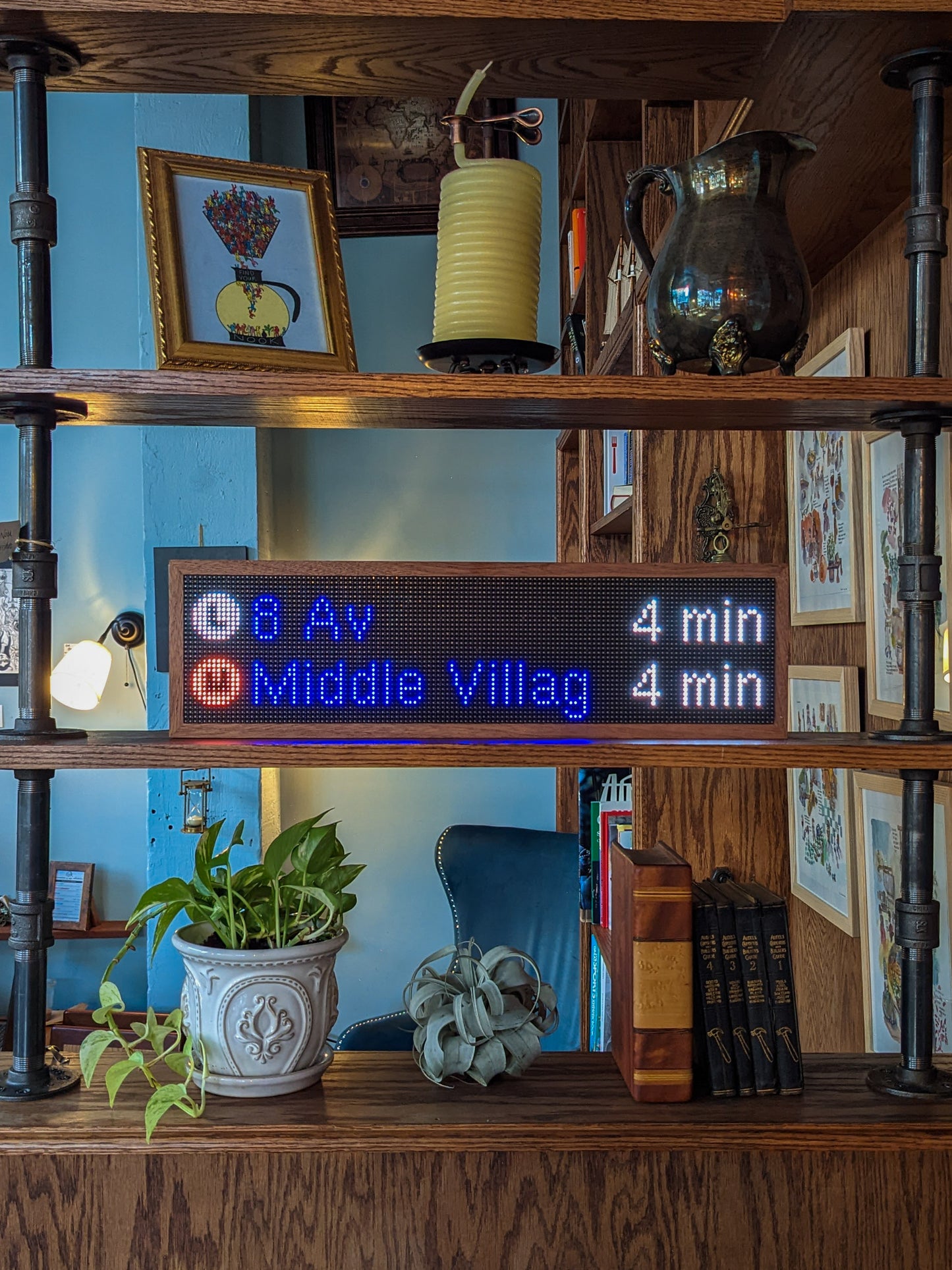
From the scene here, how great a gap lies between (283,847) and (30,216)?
0.67 metres

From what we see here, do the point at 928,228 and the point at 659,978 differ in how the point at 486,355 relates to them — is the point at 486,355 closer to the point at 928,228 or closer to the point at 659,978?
the point at 928,228

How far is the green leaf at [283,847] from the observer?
1143mm

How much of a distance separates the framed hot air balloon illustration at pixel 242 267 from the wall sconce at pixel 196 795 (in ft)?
6.52

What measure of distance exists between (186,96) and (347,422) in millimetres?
2410

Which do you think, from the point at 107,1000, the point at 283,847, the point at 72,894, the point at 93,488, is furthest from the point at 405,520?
the point at 107,1000

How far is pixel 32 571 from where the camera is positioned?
110 centimetres

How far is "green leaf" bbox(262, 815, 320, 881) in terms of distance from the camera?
114 cm

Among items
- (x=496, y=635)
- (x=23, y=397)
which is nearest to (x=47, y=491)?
(x=23, y=397)

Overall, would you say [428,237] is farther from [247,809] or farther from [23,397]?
[23,397]

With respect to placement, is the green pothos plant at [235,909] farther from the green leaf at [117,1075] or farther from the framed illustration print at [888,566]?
the framed illustration print at [888,566]

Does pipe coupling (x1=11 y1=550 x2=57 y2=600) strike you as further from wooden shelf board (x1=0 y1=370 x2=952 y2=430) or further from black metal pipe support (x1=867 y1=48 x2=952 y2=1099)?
black metal pipe support (x1=867 y1=48 x2=952 y2=1099)

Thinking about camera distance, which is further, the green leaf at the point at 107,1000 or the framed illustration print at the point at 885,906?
the framed illustration print at the point at 885,906

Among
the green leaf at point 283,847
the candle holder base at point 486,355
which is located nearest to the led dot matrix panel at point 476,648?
the green leaf at point 283,847

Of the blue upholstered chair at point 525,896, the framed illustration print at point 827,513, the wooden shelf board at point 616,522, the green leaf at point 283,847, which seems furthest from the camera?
the blue upholstered chair at point 525,896
